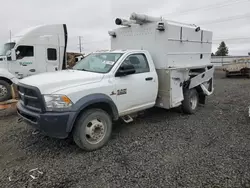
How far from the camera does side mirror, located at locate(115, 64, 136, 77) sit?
4227mm

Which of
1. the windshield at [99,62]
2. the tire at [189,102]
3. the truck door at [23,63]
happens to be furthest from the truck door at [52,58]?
the tire at [189,102]

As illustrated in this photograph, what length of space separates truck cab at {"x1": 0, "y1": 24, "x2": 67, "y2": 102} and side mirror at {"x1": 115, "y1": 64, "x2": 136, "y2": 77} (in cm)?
555

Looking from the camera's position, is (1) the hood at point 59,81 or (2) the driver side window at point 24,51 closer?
(1) the hood at point 59,81

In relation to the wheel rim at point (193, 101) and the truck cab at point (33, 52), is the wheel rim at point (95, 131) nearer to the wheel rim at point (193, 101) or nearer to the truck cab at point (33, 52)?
the wheel rim at point (193, 101)

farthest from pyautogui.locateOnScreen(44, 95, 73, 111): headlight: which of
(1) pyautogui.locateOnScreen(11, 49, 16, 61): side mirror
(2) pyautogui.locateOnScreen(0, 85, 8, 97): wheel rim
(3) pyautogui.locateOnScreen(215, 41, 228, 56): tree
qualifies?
(3) pyautogui.locateOnScreen(215, 41, 228, 56): tree

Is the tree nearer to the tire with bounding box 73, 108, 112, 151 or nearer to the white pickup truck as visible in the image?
the white pickup truck

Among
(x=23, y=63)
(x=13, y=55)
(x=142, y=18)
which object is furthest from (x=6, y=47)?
(x=142, y=18)

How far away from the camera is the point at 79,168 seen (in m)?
3.29

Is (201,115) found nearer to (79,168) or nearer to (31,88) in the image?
(79,168)

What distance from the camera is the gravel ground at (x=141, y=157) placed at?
2.93 m

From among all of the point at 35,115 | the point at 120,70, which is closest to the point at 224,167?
the point at 120,70

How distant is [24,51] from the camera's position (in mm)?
8984

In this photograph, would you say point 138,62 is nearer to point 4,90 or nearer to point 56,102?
point 56,102

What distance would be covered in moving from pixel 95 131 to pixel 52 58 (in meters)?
7.13
